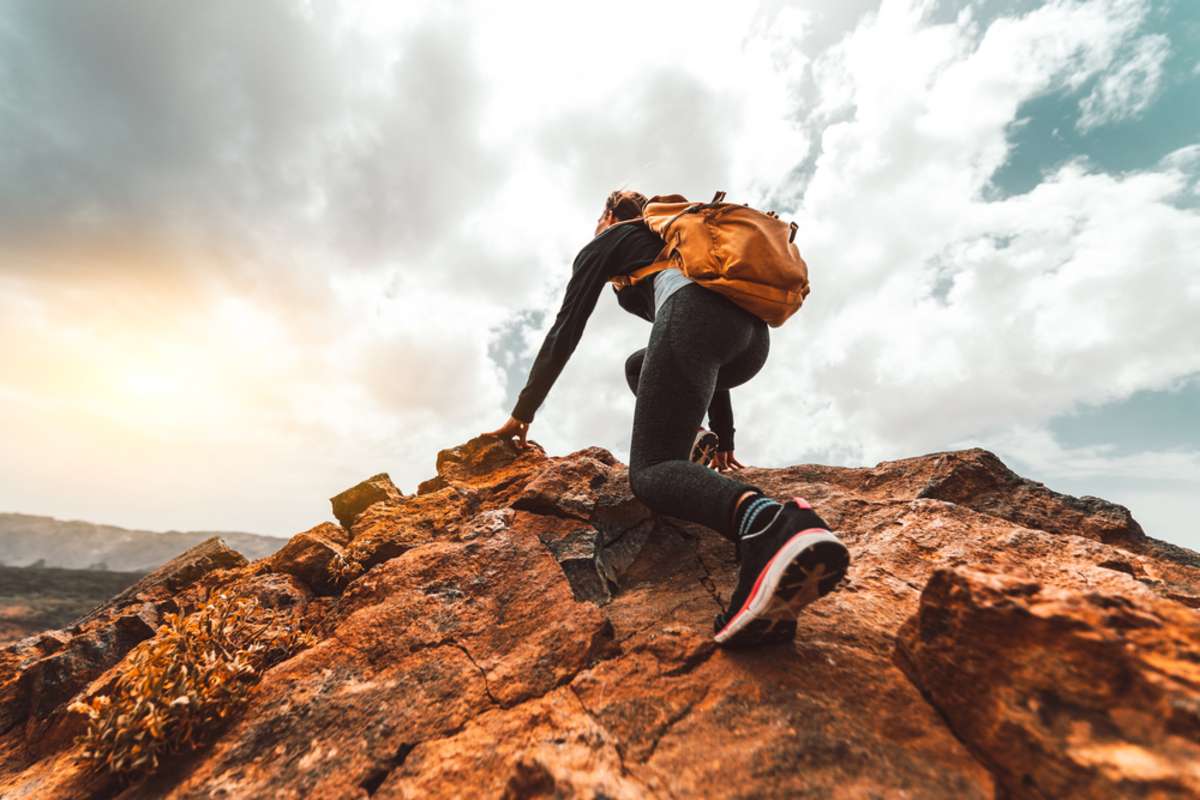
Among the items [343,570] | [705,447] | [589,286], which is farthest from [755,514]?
[343,570]

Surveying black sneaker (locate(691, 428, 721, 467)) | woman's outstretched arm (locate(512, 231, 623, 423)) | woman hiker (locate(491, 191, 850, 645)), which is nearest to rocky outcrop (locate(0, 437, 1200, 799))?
woman hiker (locate(491, 191, 850, 645))

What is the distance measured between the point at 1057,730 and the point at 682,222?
8.33 feet

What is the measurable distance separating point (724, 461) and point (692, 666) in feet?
8.28

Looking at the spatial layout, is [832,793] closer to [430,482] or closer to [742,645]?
[742,645]

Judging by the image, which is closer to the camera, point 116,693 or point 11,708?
point 116,693

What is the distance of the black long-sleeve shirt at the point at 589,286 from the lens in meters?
3.08

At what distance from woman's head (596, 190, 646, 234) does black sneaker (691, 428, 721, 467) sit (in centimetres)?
192

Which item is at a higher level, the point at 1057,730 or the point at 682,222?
the point at 682,222

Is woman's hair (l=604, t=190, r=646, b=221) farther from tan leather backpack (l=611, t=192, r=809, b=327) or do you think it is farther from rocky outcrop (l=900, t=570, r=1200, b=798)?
rocky outcrop (l=900, t=570, r=1200, b=798)

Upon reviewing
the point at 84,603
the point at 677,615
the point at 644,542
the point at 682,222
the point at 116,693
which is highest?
the point at 682,222

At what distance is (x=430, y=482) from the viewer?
4973 mm

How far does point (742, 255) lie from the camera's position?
240cm

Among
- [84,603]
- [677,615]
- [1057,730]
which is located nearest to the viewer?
[1057,730]

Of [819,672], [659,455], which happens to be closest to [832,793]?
[819,672]
